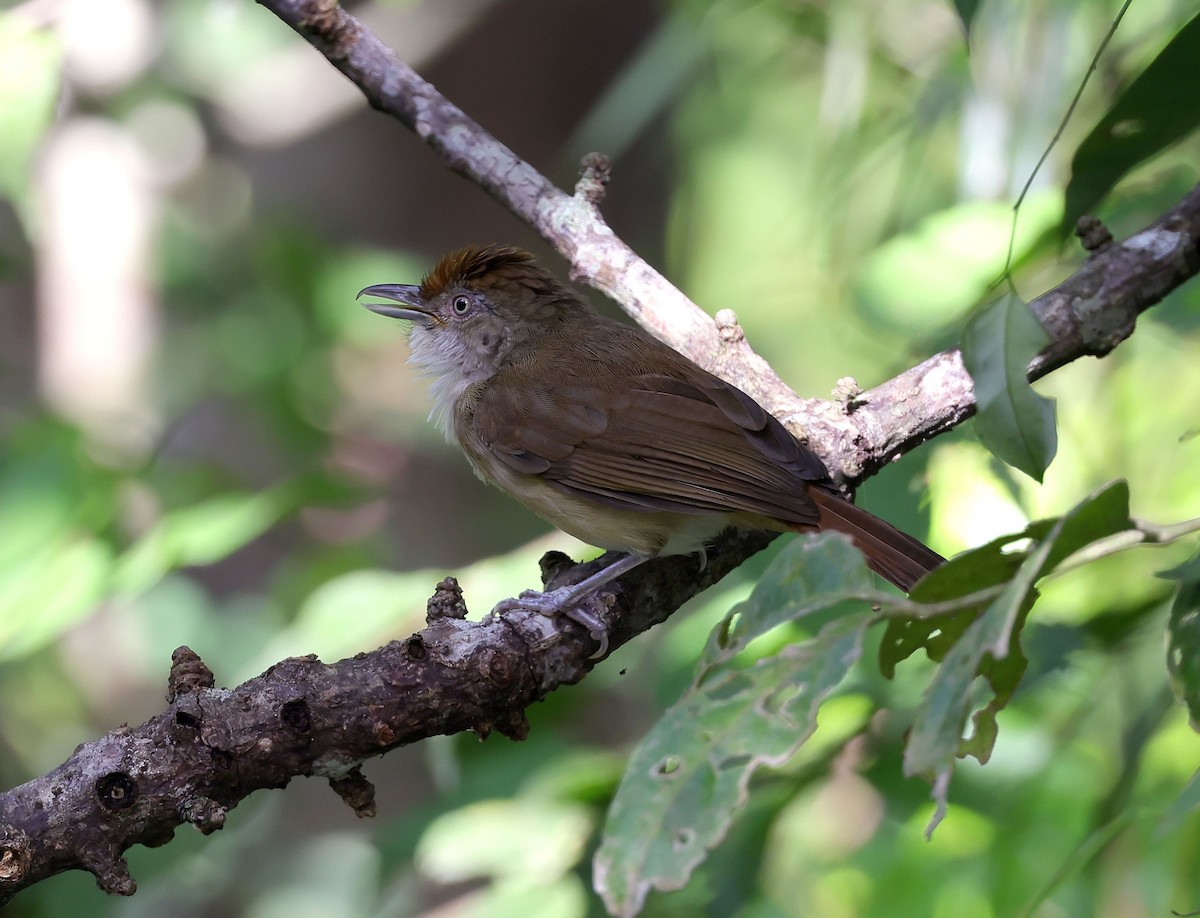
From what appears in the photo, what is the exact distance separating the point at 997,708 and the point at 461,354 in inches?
97.7

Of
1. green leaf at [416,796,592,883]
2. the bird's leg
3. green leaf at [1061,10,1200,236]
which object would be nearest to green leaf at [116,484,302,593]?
the bird's leg

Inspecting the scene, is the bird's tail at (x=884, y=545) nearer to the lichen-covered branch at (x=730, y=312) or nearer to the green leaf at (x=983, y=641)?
the lichen-covered branch at (x=730, y=312)

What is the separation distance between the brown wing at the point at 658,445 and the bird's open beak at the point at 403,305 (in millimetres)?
711

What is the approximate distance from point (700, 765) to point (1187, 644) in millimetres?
833

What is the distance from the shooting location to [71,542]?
115 inches

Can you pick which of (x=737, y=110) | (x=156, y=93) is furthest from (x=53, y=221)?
(x=737, y=110)

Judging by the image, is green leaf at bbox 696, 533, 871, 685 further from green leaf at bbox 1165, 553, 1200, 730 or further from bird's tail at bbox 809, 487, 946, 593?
bird's tail at bbox 809, 487, 946, 593

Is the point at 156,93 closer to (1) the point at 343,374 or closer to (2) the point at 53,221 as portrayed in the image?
(2) the point at 53,221

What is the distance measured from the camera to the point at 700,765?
45.5 inches

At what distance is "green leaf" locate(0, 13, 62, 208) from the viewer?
9.36 ft

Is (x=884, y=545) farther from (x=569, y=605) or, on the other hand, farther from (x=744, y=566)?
(x=569, y=605)

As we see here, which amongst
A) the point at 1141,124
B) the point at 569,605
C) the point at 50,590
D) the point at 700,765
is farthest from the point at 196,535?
the point at 1141,124

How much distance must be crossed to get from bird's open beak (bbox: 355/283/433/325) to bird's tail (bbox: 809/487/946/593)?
170cm

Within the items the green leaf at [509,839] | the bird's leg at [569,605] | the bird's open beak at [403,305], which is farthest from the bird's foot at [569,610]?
the bird's open beak at [403,305]
